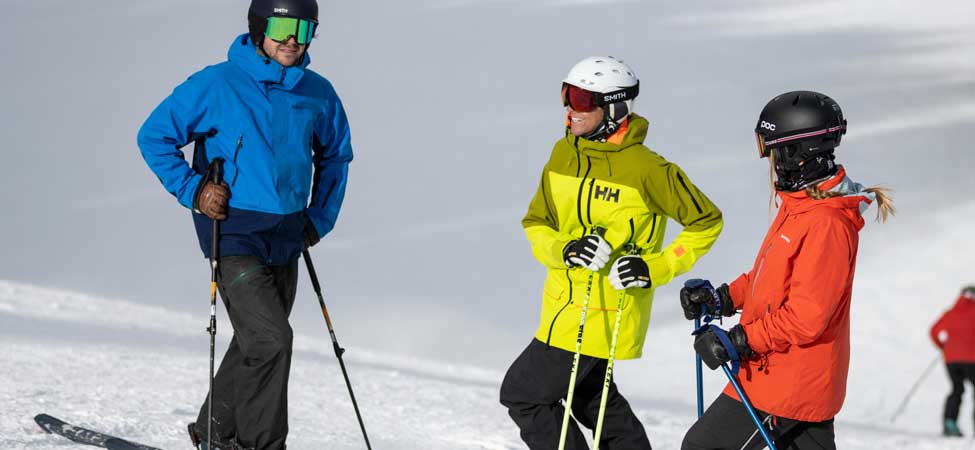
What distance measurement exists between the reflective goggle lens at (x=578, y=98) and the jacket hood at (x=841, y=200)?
936mm

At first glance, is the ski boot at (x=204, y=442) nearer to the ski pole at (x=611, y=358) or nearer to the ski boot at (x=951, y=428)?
the ski pole at (x=611, y=358)

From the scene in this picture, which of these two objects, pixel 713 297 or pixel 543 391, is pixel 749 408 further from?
pixel 543 391

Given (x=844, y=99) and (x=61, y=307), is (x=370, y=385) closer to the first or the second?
(x=61, y=307)

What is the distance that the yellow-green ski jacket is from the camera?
13.9 feet

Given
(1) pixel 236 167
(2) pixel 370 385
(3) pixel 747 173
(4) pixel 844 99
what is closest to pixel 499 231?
(3) pixel 747 173

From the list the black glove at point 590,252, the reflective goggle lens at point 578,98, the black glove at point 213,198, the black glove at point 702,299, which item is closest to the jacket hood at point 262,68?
the black glove at point 213,198

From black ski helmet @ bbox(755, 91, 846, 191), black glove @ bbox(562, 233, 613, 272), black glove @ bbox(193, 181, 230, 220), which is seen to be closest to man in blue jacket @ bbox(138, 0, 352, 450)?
black glove @ bbox(193, 181, 230, 220)

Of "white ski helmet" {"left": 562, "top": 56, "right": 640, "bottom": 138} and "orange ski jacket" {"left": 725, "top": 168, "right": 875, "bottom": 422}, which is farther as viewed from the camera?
"white ski helmet" {"left": 562, "top": 56, "right": 640, "bottom": 138}

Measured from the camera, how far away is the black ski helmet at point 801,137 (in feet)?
12.1

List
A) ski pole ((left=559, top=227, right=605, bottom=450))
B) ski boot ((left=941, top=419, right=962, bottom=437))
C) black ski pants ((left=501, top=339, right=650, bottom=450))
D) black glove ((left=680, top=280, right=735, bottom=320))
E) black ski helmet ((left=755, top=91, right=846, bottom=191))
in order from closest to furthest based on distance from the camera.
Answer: black ski helmet ((left=755, top=91, right=846, bottom=191)) → black glove ((left=680, top=280, right=735, bottom=320)) → ski pole ((left=559, top=227, right=605, bottom=450)) → black ski pants ((left=501, top=339, right=650, bottom=450)) → ski boot ((left=941, top=419, right=962, bottom=437))

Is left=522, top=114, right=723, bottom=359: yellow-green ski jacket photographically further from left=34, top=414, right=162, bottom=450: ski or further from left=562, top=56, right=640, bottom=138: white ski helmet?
left=34, top=414, right=162, bottom=450: ski

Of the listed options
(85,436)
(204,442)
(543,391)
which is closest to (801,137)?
(543,391)

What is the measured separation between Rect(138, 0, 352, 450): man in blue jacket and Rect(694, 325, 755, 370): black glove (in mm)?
1639

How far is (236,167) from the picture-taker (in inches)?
173
